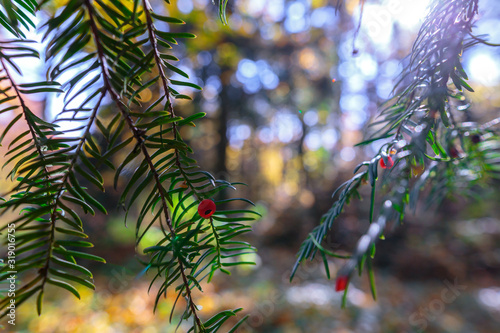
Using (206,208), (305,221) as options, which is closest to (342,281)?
(206,208)

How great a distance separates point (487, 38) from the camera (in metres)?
0.26

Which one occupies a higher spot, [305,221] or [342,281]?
[342,281]

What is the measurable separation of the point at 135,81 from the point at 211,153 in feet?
16.1

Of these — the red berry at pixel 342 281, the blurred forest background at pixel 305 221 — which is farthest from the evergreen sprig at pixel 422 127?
the blurred forest background at pixel 305 221

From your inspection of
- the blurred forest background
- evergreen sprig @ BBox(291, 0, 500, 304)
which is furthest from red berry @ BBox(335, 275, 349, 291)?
the blurred forest background

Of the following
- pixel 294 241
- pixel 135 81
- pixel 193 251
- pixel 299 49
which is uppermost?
pixel 299 49

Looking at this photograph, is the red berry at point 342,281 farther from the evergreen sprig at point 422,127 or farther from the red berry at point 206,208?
the red berry at point 206,208

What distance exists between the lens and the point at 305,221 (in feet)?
12.0

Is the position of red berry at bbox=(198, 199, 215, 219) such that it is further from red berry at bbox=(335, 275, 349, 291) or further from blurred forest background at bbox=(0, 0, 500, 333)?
blurred forest background at bbox=(0, 0, 500, 333)

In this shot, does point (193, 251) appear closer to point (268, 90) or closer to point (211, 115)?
point (268, 90)

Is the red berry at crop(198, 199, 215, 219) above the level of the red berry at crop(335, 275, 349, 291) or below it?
above

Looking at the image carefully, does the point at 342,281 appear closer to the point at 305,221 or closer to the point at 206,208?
the point at 206,208

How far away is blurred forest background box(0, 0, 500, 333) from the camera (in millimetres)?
1812

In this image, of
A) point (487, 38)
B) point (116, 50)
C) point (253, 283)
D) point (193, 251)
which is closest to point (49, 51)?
point (116, 50)
